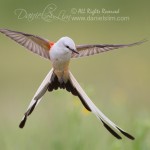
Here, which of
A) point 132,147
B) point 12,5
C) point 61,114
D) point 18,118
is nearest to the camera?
point 132,147

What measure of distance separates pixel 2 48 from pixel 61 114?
2154 mm

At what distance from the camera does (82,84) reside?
13.0 ft

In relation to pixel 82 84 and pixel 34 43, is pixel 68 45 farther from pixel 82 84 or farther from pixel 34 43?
pixel 82 84

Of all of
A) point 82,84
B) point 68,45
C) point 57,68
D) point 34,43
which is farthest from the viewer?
point 82,84

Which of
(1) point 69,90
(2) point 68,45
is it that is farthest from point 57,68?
(2) point 68,45

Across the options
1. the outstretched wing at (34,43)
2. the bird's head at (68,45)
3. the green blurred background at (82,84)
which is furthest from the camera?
the green blurred background at (82,84)

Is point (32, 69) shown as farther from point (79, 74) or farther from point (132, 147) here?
point (132, 147)

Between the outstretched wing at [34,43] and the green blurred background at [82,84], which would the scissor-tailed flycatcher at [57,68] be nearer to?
the outstretched wing at [34,43]

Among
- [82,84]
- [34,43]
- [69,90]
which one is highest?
[34,43]

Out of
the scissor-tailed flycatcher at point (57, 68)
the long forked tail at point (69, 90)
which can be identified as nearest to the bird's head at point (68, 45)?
the scissor-tailed flycatcher at point (57, 68)

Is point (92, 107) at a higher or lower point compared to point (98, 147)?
higher

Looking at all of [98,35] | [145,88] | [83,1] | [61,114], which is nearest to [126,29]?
[98,35]

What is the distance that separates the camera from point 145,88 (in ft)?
16.7

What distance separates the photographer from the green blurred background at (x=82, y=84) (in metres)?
3.50
